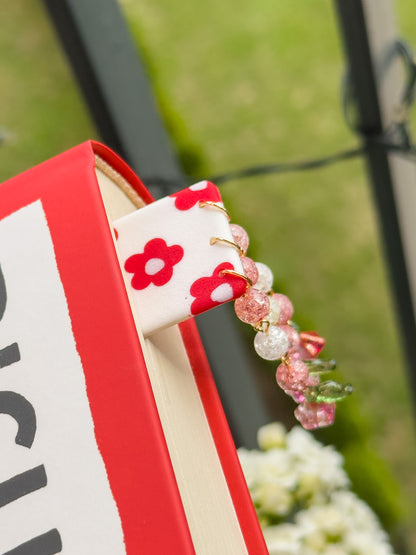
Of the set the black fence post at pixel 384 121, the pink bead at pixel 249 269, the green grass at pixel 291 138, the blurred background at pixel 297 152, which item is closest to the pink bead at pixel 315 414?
the pink bead at pixel 249 269

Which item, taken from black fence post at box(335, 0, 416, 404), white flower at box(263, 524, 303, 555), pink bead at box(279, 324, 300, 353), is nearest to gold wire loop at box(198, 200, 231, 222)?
pink bead at box(279, 324, 300, 353)

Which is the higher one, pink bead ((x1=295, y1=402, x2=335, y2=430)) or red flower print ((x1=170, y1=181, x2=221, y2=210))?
red flower print ((x1=170, y1=181, x2=221, y2=210))

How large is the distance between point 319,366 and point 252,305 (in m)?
0.10

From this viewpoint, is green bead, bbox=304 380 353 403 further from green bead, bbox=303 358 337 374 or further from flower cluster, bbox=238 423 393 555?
flower cluster, bbox=238 423 393 555

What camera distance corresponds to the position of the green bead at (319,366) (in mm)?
425

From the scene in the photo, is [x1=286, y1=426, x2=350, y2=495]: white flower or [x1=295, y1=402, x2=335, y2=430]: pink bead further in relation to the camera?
[x1=286, y1=426, x2=350, y2=495]: white flower

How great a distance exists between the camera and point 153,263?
355 mm

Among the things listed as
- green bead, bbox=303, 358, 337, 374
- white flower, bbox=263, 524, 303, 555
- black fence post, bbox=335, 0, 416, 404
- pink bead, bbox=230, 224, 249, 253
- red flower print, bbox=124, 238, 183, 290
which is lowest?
white flower, bbox=263, 524, 303, 555

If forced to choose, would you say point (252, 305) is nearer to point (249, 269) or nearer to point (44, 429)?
point (249, 269)

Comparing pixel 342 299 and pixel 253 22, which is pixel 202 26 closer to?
pixel 253 22

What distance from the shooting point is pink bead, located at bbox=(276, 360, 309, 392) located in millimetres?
400

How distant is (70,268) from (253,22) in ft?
5.00

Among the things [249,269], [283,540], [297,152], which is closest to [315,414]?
[249,269]

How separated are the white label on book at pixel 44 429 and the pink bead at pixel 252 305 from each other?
108mm
